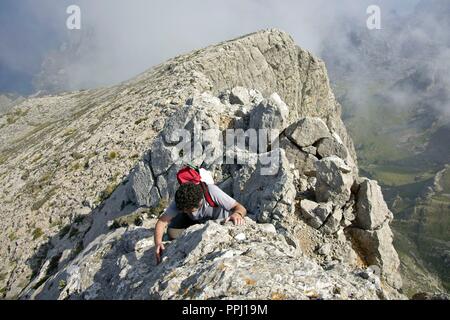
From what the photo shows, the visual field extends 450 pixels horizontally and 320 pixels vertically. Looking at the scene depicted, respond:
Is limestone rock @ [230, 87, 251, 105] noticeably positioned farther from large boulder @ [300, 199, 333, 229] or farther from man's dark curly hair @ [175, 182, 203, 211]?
man's dark curly hair @ [175, 182, 203, 211]

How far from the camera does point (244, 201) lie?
767 inches

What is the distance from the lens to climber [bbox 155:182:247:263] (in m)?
11.7

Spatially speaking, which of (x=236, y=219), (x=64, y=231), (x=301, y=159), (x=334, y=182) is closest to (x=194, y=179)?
(x=236, y=219)

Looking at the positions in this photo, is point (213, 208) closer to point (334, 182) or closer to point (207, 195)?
point (207, 195)

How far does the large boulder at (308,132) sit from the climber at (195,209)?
10597mm

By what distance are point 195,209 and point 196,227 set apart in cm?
88

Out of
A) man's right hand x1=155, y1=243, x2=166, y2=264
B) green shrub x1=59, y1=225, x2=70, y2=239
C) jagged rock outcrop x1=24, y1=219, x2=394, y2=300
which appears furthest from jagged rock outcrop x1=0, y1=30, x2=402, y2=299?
man's right hand x1=155, y1=243, x2=166, y2=264

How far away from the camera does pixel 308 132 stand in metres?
22.4

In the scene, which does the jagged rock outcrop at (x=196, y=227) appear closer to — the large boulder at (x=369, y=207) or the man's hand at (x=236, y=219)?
the large boulder at (x=369, y=207)

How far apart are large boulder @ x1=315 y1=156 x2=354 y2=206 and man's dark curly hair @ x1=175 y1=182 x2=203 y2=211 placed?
30.3ft

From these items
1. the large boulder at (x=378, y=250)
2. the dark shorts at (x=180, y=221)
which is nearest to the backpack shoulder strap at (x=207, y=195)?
the dark shorts at (x=180, y=221)
